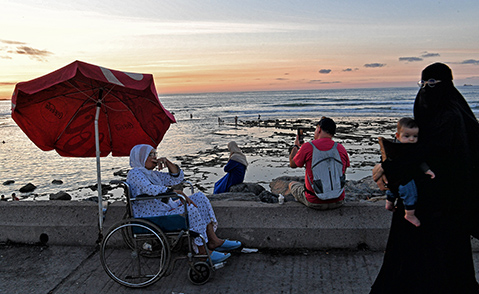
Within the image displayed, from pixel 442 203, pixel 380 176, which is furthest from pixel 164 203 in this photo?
pixel 442 203

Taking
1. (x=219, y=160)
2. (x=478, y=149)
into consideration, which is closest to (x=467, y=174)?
(x=478, y=149)

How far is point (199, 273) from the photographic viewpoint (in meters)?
3.62

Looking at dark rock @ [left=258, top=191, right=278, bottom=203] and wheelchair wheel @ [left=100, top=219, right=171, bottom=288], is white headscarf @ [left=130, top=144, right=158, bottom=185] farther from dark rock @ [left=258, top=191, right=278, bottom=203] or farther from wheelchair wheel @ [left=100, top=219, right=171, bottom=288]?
dark rock @ [left=258, top=191, right=278, bottom=203]

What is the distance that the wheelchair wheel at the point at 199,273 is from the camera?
3.62 meters

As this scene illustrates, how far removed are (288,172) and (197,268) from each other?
9.46 m

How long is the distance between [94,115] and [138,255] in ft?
6.08

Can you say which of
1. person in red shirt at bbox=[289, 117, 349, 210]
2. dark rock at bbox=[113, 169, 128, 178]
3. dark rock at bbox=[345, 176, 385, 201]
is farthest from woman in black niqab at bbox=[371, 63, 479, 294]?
dark rock at bbox=[113, 169, 128, 178]

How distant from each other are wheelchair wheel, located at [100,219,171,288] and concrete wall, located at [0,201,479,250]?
1.80ft

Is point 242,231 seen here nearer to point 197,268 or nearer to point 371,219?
point 197,268

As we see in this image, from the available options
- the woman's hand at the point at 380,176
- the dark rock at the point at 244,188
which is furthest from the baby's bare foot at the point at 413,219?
the dark rock at the point at 244,188

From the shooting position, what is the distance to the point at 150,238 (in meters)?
3.56

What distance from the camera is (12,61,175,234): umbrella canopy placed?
13.4 ft

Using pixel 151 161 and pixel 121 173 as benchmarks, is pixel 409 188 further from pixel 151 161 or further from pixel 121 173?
pixel 121 173

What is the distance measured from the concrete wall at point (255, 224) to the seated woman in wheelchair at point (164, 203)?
325 mm
